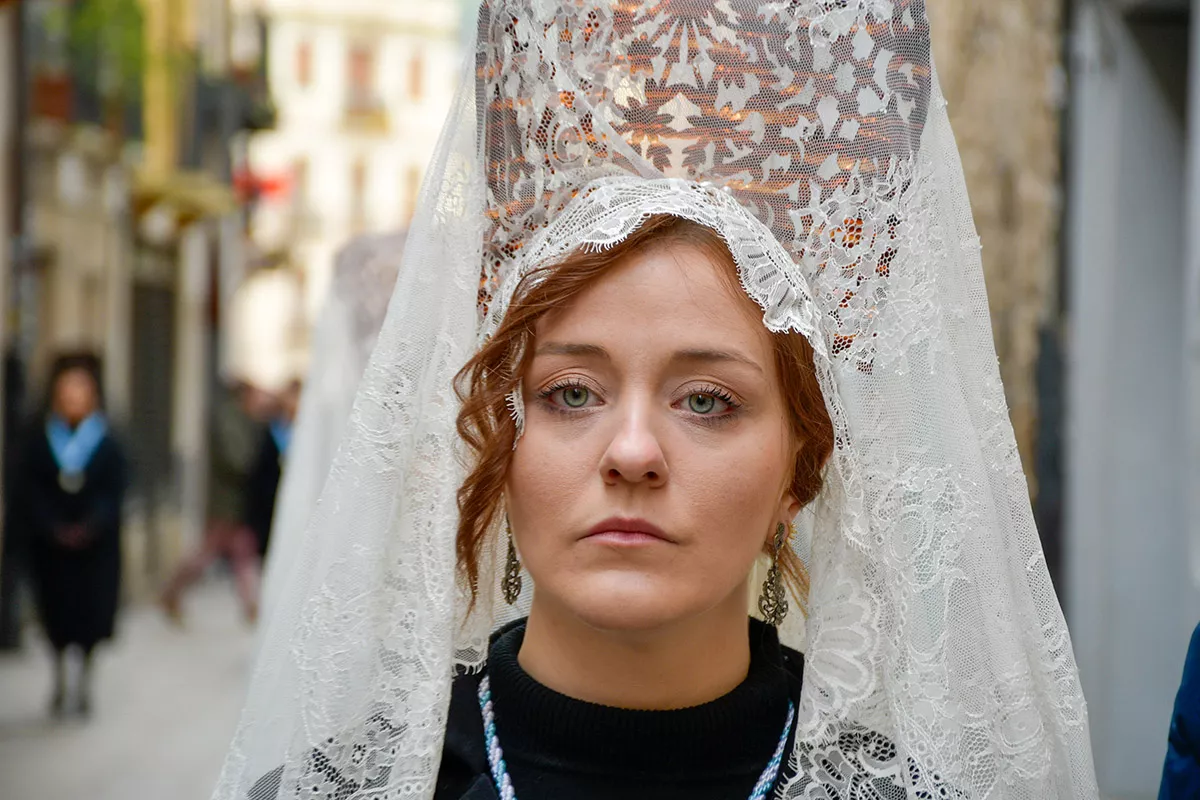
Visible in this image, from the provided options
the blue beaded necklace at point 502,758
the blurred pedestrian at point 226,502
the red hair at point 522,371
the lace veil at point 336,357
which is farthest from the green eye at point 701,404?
the blurred pedestrian at point 226,502

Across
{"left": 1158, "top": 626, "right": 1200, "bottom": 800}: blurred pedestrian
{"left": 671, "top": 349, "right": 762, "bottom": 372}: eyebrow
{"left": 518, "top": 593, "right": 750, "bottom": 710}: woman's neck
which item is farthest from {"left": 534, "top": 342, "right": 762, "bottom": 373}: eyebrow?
{"left": 1158, "top": 626, "right": 1200, "bottom": 800}: blurred pedestrian

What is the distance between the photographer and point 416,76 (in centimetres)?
5112

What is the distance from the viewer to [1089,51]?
22.1ft

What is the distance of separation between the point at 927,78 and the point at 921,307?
310 millimetres

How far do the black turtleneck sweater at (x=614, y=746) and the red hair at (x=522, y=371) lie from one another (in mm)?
256

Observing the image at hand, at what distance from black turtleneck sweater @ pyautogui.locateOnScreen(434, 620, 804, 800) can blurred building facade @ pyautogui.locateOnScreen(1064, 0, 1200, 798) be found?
419cm

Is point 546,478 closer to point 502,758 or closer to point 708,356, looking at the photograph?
point 708,356

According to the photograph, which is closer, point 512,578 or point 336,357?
point 512,578

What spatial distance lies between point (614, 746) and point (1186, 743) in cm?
73

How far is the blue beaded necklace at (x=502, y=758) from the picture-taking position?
2.32 metres

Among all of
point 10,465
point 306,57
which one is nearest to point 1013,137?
point 10,465

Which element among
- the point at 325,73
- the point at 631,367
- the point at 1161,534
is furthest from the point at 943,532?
the point at 325,73

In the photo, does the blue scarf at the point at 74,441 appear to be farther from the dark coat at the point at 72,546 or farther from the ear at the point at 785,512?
the ear at the point at 785,512

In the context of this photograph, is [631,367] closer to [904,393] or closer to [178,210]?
[904,393]
